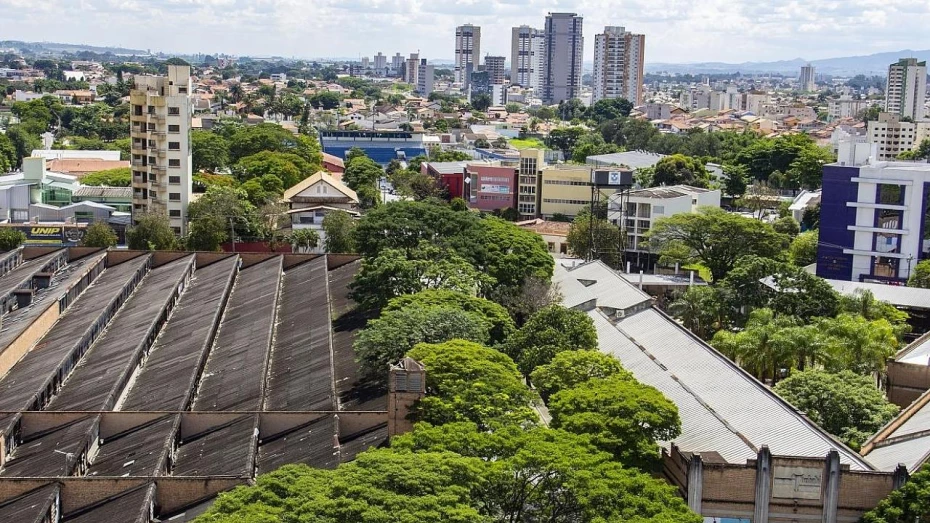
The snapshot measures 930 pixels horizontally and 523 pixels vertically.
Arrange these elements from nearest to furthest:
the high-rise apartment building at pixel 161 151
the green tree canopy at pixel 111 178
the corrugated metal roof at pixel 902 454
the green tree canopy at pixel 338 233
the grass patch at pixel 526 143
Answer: the corrugated metal roof at pixel 902 454 → the green tree canopy at pixel 338 233 → the high-rise apartment building at pixel 161 151 → the green tree canopy at pixel 111 178 → the grass patch at pixel 526 143

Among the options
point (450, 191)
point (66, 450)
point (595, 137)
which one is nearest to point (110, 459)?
point (66, 450)

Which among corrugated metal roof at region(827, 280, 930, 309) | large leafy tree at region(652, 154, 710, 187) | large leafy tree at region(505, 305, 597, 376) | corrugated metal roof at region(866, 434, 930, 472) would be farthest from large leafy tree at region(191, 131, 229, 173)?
corrugated metal roof at region(866, 434, 930, 472)

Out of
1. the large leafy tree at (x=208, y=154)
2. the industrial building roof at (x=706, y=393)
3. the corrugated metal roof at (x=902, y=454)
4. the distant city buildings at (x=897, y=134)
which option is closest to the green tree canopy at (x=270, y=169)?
the large leafy tree at (x=208, y=154)

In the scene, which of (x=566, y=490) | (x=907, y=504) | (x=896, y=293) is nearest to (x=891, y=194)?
(x=896, y=293)

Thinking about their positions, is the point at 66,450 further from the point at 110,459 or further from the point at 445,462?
the point at 445,462

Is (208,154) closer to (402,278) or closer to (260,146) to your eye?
(260,146)

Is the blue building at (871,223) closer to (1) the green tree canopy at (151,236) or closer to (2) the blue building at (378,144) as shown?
(1) the green tree canopy at (151,236)

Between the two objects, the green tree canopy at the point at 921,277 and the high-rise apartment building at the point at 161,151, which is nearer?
the green tree canopy at the point at 921,277
